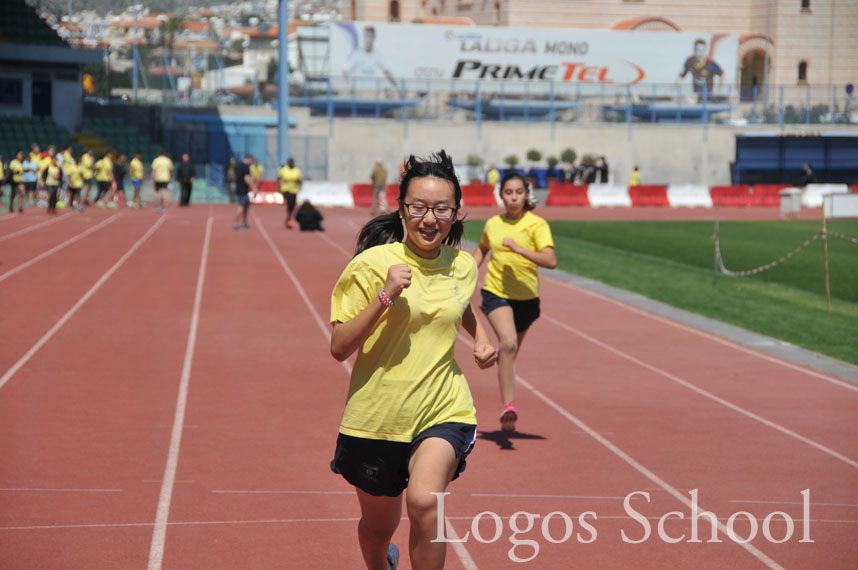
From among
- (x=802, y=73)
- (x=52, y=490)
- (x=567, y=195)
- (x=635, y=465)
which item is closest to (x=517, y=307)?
(x=635, y=465)

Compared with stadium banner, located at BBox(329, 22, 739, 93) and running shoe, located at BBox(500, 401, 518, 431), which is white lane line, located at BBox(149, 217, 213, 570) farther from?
stadium banner, located at BBox(329, 22, 739, 93)

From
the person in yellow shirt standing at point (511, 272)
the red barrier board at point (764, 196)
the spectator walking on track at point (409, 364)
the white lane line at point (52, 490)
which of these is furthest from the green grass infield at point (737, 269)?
the red barrier board at point (764, 196)

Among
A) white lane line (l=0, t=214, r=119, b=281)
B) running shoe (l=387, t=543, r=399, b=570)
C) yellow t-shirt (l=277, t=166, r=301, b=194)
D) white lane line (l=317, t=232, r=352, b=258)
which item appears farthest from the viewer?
yellow t-shirt (l=277, t=166, r=301, b=194)

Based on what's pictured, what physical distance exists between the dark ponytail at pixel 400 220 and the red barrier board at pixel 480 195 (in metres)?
41.2

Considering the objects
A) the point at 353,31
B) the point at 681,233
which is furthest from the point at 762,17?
the point at 681,233

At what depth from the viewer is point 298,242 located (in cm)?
2709

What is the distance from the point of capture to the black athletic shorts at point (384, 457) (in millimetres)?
4887

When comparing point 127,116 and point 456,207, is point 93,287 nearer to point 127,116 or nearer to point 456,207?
point 456,207

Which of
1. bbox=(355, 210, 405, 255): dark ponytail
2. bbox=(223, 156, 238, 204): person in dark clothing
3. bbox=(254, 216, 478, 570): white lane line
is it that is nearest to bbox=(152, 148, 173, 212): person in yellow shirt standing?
bbox=(254, 216, 478, 570): white lane line

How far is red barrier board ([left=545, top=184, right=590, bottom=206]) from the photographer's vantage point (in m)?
46.9

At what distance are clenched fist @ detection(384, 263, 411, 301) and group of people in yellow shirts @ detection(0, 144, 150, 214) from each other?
98.7ft

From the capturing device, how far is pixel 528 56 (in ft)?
A: 215

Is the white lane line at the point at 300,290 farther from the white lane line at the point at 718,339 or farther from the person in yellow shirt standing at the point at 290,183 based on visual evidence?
the white lane line at the point at 718,339

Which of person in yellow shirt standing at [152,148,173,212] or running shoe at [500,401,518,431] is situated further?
person in yellow shirt standing at [152,148,173,212]
